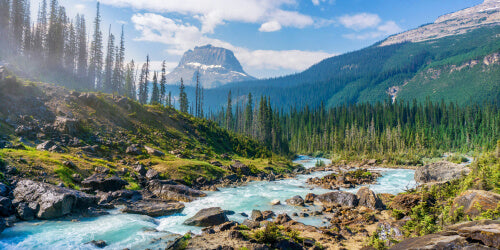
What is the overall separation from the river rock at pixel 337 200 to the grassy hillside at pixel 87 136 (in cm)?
1438

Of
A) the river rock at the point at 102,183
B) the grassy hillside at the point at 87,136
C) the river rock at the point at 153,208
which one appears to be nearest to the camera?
the river rock at the point at 153,208

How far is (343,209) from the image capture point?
2153 centimetres

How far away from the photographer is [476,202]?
39.9ft

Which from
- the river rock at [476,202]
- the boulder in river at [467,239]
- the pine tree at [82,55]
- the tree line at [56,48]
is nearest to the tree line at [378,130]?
the tree line at [56,48]

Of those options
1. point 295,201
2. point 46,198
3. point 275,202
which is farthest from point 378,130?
point 46,198

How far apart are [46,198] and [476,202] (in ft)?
81.1

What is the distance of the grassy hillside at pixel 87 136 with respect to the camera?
856 inches

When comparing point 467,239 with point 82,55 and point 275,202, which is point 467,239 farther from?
point 82,55

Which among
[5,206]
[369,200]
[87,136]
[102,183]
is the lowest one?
[369,200]

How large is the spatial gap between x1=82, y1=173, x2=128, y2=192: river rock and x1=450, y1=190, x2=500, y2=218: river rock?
24477mm

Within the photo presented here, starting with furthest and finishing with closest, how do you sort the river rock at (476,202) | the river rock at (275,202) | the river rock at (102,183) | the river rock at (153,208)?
the river rock at (275,202), the river rock at (102,183), the river rock at (153,208), the river rock at (476,202)

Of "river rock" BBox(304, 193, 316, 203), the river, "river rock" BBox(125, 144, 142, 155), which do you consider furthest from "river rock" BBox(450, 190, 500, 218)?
"river rock" BBox(125, 144, 142, 155)

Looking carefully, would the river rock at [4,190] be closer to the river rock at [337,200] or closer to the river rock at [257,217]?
the river rock at [257,217]

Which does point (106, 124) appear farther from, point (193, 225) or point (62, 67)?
point (62, 67)
